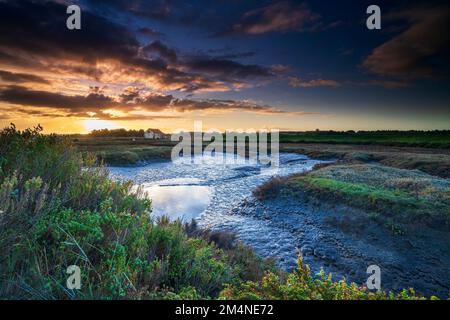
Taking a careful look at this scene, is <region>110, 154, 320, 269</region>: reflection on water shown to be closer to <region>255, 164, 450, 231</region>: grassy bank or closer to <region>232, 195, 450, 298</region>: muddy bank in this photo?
<region>232, 195, 450, 298</region>: muddy bank

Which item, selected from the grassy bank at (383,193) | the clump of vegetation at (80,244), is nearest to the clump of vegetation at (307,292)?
the clump of vegetation at (80,244)

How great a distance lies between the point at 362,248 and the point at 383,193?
5.53 meters

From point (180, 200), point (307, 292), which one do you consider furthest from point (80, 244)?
point (180, 200)

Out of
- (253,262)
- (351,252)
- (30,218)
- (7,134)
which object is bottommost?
(351,252)

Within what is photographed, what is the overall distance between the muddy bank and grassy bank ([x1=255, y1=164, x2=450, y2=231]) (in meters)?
0.73

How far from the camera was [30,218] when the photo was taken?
4301mm

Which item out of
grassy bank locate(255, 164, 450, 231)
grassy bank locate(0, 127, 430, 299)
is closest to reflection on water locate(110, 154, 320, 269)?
grassy bank locate(255, 164, 450, 231)

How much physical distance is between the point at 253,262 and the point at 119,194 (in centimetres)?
382

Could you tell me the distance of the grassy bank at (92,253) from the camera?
11.8ft

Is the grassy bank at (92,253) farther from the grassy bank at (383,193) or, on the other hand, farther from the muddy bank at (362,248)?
the grassy bank at (383,193)

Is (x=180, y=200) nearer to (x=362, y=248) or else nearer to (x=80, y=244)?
(x=362, y=248)
